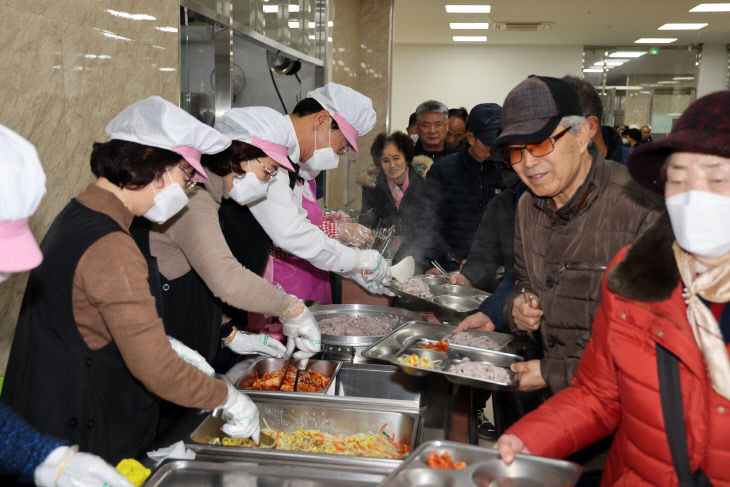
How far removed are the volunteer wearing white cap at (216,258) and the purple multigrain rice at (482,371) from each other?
0.63 meters

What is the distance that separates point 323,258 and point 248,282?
670 mm

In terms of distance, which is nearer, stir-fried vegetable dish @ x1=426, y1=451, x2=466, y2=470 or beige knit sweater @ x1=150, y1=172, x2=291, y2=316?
stir-fried vegetable dish @ x1=426, y1=451, x2=466, y2=470

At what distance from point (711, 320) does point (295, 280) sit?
1973 mm

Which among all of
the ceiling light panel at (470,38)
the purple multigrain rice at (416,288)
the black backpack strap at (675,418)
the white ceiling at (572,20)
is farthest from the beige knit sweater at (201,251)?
the ceiling light panel at (470,38)

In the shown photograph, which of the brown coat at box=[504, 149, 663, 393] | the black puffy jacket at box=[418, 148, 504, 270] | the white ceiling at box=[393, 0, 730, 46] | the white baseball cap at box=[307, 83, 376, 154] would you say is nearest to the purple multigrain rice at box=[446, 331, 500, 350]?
the brown coat at box=[504, 149, 663, 393]

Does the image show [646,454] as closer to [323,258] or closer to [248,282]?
[248,282]

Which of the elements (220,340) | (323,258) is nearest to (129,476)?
(220,340)

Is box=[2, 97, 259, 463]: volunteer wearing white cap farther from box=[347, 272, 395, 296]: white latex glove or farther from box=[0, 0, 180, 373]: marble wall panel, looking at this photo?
box=[347, 272, 395, 296]: white latex glove

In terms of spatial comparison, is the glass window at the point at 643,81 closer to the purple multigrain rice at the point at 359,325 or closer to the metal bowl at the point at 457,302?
the metal bowl at the point at 457,302

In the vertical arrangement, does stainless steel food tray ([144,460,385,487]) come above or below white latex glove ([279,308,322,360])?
below

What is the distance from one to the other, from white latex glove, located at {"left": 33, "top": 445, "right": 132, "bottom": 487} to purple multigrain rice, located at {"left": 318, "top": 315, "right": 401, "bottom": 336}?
1195 mm

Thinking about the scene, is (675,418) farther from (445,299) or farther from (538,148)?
(445,299)

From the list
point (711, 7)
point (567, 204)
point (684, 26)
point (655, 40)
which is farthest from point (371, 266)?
point (655, 40)

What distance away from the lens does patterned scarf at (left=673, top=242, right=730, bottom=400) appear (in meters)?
1.04
